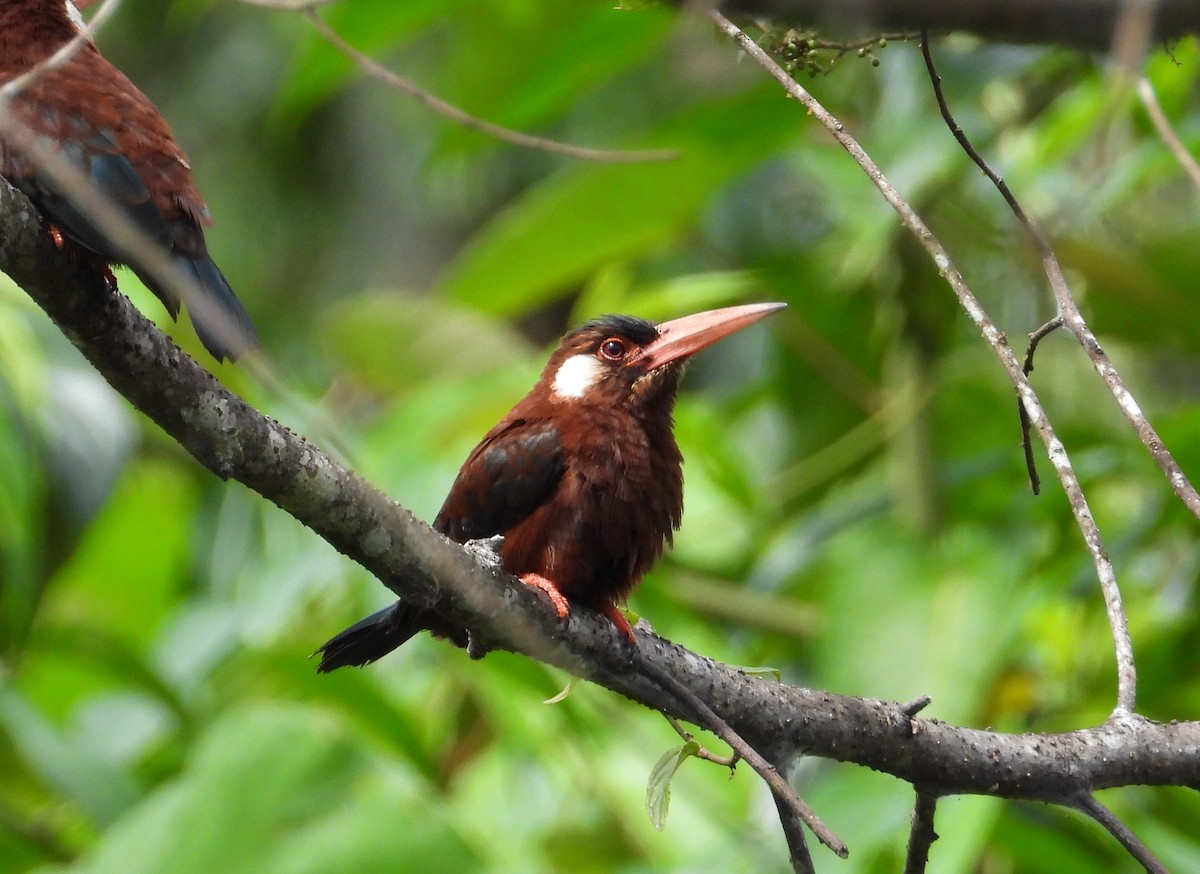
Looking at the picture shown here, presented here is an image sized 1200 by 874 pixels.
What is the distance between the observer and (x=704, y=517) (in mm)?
4922

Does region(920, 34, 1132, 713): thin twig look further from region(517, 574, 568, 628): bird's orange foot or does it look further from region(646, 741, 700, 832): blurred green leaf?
region(517, 574, 568, 628): bird's orange foot

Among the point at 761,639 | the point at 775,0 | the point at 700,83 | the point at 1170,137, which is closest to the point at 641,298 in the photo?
the point at 761,639

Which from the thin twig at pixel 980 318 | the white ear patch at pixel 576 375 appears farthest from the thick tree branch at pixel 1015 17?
the white ear patch at pixel 576 375

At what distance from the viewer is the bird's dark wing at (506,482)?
2.90 metres

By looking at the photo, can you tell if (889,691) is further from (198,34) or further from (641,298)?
(198,34)

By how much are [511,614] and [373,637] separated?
0.79 m

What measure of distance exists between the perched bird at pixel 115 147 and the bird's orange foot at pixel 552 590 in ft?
2.42

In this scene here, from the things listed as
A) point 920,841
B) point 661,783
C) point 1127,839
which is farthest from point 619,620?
point 1127,839

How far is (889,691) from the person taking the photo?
386 cm

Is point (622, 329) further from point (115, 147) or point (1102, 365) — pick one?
point (1102, 365)

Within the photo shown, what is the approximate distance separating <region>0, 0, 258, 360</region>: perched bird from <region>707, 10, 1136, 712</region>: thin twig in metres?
0.80

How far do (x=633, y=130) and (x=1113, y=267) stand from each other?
5.43 meters

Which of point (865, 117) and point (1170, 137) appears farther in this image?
point (865, 117)

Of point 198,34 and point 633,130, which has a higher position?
point 198,34
